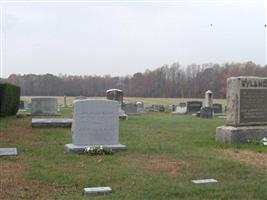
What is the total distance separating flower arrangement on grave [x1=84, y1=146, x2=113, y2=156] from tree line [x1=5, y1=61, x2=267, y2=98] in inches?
2952

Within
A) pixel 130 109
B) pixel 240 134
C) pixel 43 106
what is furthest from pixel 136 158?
pixel 130 109

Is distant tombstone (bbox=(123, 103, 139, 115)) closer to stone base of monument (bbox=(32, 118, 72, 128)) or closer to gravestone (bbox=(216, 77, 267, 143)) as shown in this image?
stone base of monument (bbox=(32, 118, 72, 128))

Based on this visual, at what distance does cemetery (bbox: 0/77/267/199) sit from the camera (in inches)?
263

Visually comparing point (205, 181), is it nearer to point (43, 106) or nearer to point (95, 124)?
point (95, 124)

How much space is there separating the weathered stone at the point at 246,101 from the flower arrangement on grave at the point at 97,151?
15.5 ft

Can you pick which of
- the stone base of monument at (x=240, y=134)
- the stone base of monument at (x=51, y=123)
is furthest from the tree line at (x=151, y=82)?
the stone base of monument at (x=240, y=134)

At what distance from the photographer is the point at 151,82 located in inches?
4284

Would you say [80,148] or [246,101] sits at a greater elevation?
[246,101]

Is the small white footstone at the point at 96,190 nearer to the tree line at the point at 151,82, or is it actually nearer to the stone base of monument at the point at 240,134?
the stone base of monument at the point at 240,134

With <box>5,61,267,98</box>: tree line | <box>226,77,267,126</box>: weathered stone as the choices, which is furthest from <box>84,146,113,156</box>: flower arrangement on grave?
<box>5,61,267,98</box>: tree line

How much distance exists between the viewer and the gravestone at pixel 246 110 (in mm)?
13438

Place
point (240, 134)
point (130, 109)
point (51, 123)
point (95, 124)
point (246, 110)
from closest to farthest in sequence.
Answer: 1. point (95, 124)
2. point (240, 134)
3. point (246, 110)
4. point (51, 123)
5. point (130, 109)

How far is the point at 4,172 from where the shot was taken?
8109 mm

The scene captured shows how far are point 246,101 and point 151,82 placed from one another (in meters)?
95.2
